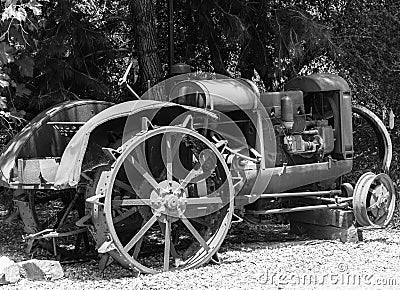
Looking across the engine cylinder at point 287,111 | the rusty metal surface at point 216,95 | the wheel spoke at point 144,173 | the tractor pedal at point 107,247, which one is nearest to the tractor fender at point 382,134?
the engine cylinder at point 287,111

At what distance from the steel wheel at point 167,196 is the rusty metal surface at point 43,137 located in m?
0.62

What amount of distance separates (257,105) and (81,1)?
92.8 inches

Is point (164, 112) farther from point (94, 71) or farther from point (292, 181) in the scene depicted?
point (94, 71)

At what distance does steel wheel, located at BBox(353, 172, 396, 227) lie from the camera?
23.5ft

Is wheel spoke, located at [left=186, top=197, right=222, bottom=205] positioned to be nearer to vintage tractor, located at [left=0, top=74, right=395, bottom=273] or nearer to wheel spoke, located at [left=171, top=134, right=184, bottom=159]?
vintage tractor, located at [left=0, top=74, right=395, bottom=273]

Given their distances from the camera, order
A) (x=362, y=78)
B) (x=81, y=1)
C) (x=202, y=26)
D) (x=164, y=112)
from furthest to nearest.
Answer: (x=362, y=78)
(x=202, y=26)
(x=81, y=1)
(x=164, y=112)

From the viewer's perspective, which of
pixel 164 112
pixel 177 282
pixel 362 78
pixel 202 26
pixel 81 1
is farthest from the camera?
pixel 362 78

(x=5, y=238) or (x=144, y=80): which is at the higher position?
(x=144, y=80)

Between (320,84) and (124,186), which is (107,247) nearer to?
(124,186)

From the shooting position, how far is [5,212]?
915cm

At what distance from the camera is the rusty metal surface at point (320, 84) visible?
738 cm

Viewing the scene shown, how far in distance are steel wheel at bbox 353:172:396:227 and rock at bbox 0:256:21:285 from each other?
3263mm

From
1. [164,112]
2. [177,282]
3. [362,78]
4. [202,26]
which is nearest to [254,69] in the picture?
[202,26]

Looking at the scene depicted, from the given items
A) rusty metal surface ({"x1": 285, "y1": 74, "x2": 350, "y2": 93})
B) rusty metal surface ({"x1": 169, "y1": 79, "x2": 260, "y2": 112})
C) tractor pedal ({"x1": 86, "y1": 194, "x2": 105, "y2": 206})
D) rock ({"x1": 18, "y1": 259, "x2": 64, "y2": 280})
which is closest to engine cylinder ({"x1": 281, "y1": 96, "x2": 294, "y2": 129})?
rusty metal surface ({"x1": 169, "y1": 79, "x2": 260, "y2": 112})
